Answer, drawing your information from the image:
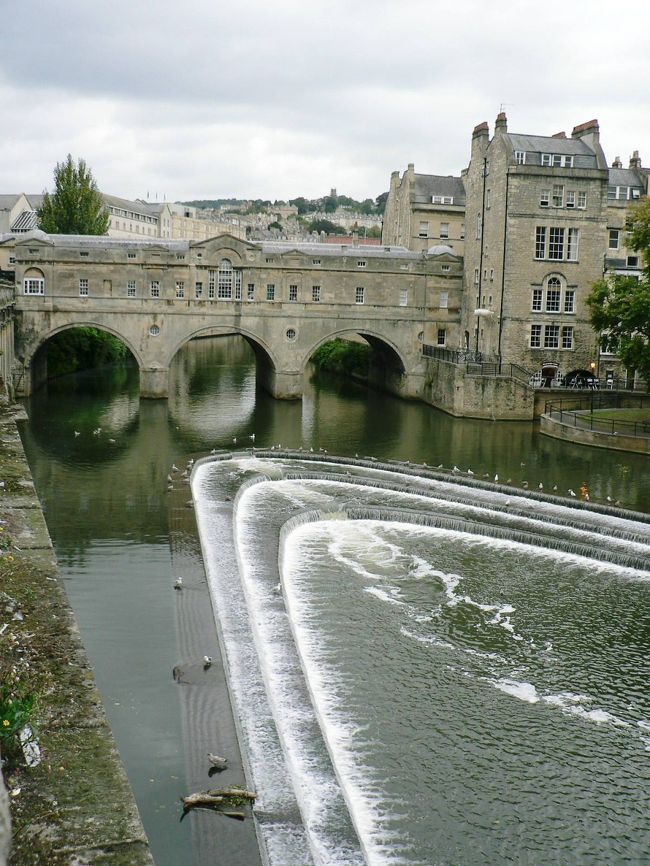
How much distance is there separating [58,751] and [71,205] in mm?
63804

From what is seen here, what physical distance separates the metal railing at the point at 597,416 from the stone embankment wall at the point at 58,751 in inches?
1095

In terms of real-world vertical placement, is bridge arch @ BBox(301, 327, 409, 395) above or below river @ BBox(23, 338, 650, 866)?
above

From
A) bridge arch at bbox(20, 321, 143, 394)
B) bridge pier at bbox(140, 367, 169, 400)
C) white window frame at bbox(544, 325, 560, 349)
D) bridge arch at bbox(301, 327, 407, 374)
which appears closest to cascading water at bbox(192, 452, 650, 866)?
bridge pier at bbox(140, 367, 169, 400)

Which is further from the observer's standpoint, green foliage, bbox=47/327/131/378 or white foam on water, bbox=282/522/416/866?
green foliage, bbox=47/327/131/378

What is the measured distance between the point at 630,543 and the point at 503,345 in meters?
26.8

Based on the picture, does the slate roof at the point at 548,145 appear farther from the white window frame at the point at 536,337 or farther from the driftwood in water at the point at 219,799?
the driftwood in water at the point at 219,799

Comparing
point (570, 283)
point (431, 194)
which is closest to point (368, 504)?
point (570, 283)

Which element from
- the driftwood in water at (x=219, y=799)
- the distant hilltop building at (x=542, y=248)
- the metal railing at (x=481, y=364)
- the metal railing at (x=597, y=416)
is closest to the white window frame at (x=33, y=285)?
the metal railing at (x=481, y=364)

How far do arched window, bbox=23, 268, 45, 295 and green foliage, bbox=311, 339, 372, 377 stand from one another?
24655 millimetres

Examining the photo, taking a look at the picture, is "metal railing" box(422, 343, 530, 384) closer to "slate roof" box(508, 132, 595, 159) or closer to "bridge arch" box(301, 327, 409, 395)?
"bridge arch" box(301, 327, 409, 395)

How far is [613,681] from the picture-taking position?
17.0 m

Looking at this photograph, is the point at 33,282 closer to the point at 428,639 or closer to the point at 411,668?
the point at 428,639

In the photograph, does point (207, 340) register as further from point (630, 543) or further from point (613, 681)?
point (613, 681)

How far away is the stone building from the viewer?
64.9m
